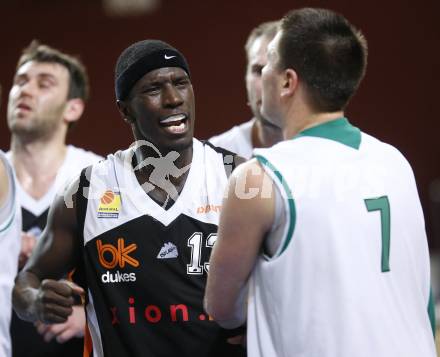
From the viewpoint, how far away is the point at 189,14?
8.62 m

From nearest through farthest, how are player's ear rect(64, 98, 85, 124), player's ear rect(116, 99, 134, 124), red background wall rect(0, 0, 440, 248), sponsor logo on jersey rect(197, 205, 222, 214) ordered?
sponsor logo on jersey rect(197, 205, 222, 214) → player's ear rect(116, 99, 134, 124) → player's ear rect(64, 98, 85, 124) → red background wall rect(0, 0, 440, 248)

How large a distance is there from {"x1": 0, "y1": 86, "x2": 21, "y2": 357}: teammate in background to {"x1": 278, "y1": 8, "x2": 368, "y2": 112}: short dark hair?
4.05ft

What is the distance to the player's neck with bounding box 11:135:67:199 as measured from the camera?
4.25 m

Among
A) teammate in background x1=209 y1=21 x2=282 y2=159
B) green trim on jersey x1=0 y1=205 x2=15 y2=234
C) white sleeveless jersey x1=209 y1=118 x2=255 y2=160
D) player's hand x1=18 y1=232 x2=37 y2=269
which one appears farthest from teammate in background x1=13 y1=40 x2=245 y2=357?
white sleeveless jersey x1=209 y1=118 x2=255 y2=160

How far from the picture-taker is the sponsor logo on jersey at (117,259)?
2.72 metres

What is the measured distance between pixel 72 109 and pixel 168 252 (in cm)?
208

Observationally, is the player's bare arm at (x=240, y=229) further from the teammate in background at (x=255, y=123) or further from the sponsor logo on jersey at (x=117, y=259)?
the teammate in background at (x=255, y=123)

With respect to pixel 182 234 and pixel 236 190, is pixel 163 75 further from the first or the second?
pixel 236 190

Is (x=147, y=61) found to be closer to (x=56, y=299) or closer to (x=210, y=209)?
(x=210, y=209)

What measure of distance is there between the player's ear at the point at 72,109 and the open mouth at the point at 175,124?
187 cm

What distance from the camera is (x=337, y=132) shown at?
7.45 feet

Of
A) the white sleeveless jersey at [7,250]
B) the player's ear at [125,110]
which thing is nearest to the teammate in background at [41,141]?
the white sleeveless jersey at [7,250]

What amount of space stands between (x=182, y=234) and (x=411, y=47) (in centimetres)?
644

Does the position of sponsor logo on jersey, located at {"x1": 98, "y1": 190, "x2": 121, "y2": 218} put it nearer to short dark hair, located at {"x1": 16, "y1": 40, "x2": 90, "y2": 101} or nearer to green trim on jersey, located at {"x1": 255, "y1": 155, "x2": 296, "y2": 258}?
green trim on jersey, located at {"x1": 255, "y1": 155, "x2": 296, "y2": 258}
